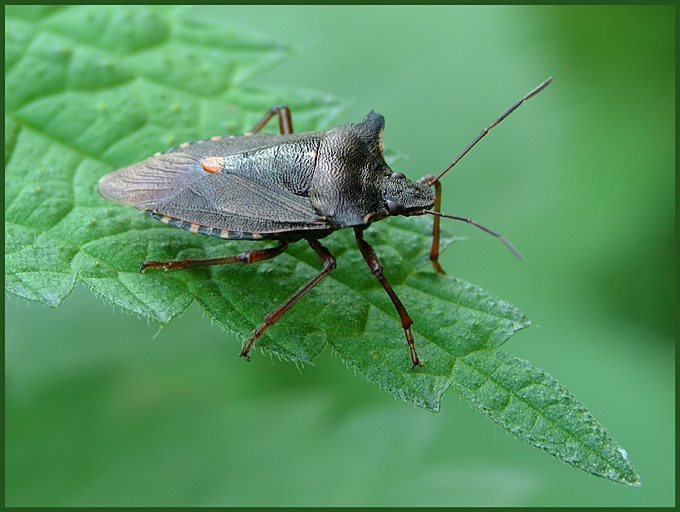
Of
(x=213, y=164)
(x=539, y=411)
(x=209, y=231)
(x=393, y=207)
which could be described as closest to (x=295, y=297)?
(x=209, y=231)

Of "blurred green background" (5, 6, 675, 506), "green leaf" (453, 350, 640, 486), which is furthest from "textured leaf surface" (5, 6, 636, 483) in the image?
"blurred green background" (5, 6, 675, 506)

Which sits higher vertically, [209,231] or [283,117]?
[283,117]

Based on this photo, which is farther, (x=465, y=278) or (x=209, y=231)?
(x=465, y=278)

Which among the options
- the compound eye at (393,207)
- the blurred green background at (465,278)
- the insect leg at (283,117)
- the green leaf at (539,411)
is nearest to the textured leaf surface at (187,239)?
the green leaf at (539,411)

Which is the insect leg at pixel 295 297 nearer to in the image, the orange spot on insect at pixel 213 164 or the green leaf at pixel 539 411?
the orange spot on insect at pixel 213 164

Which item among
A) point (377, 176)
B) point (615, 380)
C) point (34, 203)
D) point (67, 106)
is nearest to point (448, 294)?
point (377, 176)

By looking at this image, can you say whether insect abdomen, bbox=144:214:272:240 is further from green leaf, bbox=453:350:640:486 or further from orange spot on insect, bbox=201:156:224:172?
green leaf, bbox=453:350:640:486

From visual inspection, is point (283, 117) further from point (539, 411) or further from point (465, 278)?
point (539, 411)

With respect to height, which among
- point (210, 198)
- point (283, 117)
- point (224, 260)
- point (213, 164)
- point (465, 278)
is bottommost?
point (465, 278)
